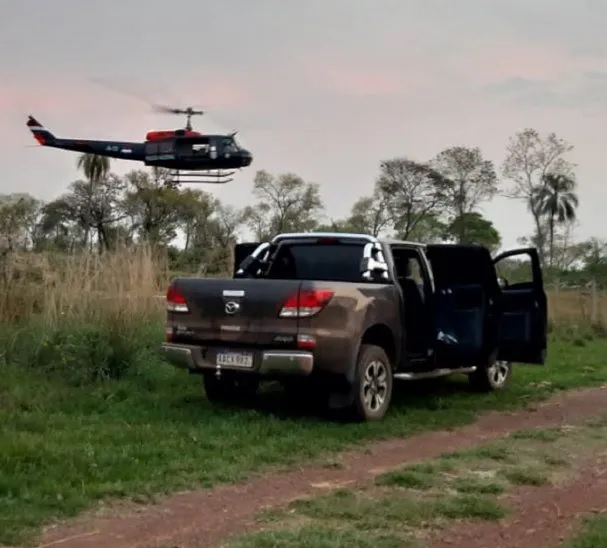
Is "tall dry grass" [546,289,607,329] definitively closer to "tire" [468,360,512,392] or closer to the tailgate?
"tire" [468,360,512,392]

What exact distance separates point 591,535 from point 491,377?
6.66m

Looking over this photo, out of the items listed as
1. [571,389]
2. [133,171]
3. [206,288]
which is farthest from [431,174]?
[206,288]

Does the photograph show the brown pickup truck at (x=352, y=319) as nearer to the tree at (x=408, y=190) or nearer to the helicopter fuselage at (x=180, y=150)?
the helicopter fuselage at (x=180, y=150)

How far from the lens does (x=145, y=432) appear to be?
26.5 feet

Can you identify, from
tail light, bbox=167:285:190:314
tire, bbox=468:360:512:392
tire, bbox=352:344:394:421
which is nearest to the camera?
tire, bbox=352:344:394:421

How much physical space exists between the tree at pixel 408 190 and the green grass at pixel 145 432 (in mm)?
36244

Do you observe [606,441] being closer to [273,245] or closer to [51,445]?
[273,245]

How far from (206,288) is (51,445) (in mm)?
2424

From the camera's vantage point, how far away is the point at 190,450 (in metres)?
7.49

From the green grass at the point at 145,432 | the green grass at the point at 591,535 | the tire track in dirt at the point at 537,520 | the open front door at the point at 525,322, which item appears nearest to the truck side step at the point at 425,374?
the green grass at the point at 145,432

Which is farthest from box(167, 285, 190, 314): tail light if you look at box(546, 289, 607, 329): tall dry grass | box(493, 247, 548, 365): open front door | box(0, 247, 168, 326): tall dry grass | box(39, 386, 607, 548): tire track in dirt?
box(546, 289, 607, 329): tall dry grass

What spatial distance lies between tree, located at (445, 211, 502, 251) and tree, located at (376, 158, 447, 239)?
4.36ft

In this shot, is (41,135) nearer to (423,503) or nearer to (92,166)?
(92,166)

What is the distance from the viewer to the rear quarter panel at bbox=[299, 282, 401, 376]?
8.76 meters
